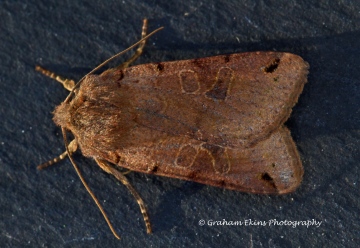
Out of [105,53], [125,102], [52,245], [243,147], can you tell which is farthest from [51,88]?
[243,147]

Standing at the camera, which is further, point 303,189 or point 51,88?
point 51,88

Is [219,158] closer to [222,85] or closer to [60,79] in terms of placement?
[222,85]

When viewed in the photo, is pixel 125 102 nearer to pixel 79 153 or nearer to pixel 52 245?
pixel 79 153

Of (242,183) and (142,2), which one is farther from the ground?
(142,2)

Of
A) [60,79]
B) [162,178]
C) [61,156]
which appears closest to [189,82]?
[162,178]

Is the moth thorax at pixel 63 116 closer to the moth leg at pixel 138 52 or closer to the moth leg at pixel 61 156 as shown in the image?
the moth leg at pixel 61 156

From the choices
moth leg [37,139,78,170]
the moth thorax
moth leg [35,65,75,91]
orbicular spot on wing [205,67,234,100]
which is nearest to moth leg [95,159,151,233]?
moth leg [37,139,78,170]

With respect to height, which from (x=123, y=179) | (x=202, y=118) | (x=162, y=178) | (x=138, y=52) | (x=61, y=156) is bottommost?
(x=162, y=178)
